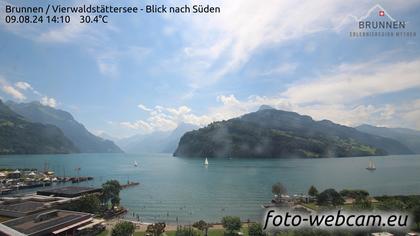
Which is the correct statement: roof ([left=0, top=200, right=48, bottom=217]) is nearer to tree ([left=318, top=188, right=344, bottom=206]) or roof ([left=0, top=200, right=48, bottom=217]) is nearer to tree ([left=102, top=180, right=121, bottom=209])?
tree ([left=102, top=180, right=121, bottom=209])

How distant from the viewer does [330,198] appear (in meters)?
72.3

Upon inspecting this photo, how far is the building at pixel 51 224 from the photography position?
146ft

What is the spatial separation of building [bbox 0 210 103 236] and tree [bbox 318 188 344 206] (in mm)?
47307

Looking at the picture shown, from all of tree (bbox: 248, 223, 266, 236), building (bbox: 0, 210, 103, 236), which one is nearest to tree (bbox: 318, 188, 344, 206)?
tree (bbox: 248, 223, 266, 236)

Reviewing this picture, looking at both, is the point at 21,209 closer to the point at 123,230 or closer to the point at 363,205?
the point at 123,230

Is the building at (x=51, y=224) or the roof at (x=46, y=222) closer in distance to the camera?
the building at (x=51, y=224)

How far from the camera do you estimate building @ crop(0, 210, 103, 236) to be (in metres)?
44.4

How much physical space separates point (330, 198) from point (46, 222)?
185 feet

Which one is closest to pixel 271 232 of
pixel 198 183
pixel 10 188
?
pixel 198 183

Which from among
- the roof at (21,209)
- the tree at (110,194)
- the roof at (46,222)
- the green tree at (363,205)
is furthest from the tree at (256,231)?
the tree at (110,194)

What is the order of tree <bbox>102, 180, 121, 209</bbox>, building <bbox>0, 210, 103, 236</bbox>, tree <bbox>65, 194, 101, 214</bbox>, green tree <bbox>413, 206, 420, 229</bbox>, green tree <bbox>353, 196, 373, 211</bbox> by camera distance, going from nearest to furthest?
building <bbox>0, 210, 103, 236</bbox>, green tree <bbox>413, 206, 420, 229</bbox>, green tree <bbox>353, 196, 373, 211</bbox>, tree <bbox>65, 194, 101, 214</bbox>, tree <bbox>102, 180, 121, 209</bbox>

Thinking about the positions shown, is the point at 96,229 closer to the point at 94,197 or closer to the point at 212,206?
the point at 94,197

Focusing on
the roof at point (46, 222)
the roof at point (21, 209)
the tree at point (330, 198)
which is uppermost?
the roof at point (21, 209)

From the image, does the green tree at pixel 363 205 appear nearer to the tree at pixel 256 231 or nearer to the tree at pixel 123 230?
the tree at pixel 256 231
